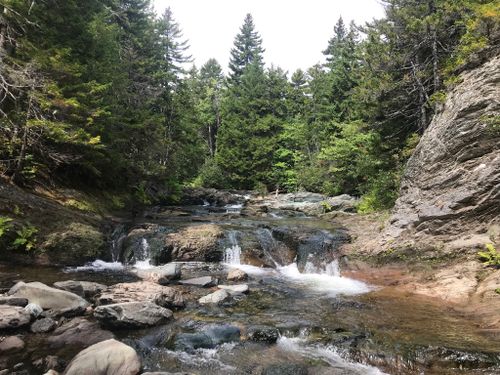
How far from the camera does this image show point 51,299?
7621mm

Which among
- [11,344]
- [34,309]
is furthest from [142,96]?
[11,344]

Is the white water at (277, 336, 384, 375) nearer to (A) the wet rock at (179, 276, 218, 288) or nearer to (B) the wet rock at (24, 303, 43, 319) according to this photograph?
(A) the wet rock at (179, 276, 218, 288)

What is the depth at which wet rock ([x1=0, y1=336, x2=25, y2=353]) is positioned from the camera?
605 cm

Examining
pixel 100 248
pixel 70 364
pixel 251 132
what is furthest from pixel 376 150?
pixel 251 132

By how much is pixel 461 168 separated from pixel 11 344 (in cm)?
1250

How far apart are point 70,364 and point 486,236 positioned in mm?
10474

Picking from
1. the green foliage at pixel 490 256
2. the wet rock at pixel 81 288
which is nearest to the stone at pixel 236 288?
the wet rock at pixel 81 288

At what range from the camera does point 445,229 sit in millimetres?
11203

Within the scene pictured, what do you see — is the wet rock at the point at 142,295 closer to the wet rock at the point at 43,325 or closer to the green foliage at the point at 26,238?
the wet rock at the point at 43,325

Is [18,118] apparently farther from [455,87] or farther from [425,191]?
[455,87]

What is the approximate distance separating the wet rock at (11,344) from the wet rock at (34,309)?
70cm

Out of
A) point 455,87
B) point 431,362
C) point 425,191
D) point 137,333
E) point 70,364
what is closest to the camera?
point 70,364

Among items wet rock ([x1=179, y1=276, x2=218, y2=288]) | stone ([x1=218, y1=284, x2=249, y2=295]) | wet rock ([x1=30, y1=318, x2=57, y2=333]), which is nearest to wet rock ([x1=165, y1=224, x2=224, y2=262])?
wet rock ([x1=179, y1=276, x2=218, y2=288])

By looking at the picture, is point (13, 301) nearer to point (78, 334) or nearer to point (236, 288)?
point (78, 334)
